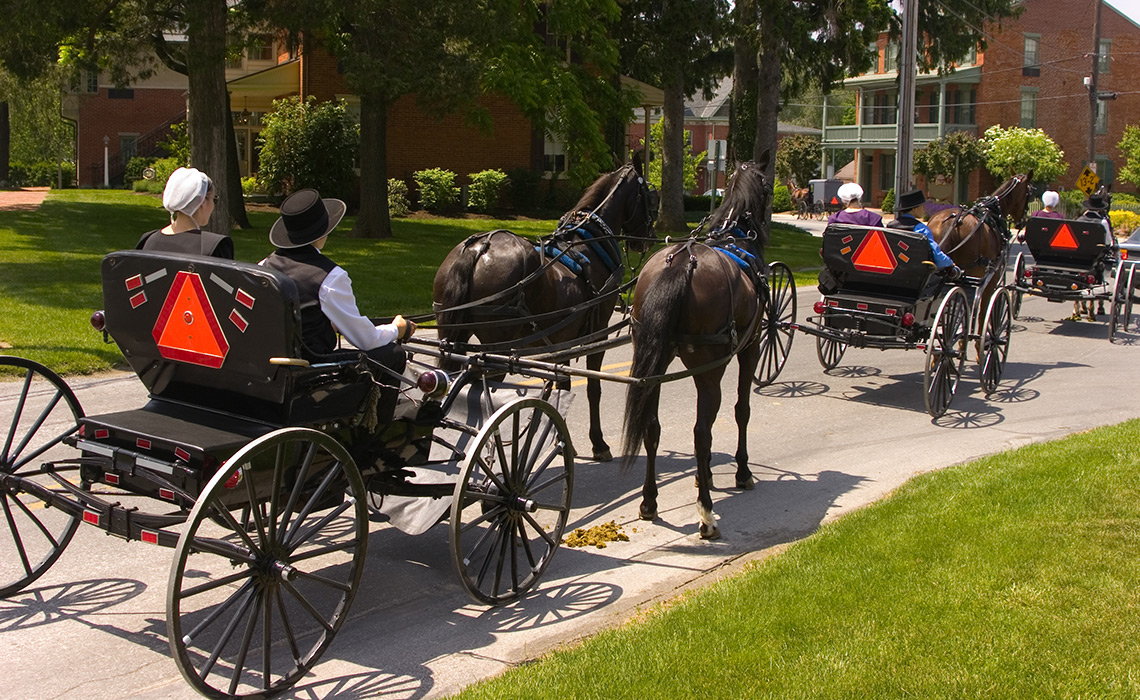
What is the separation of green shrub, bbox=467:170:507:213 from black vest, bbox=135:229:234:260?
29.1 m

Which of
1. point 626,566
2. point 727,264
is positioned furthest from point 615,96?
point 626,566

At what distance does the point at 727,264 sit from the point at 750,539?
1941mm

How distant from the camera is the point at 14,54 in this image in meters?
22.7

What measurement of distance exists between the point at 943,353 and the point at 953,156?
4922 centimetres

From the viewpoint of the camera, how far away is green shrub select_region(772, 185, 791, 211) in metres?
61.2

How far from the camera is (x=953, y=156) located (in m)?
56.1

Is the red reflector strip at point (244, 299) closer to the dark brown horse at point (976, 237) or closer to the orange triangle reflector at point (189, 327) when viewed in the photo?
the orange triangle reflector at point (189, 327)

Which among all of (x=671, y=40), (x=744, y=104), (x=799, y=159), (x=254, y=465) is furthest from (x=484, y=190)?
(x=799, y=159)

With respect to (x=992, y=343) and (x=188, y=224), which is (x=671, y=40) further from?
(x=188, y=224)

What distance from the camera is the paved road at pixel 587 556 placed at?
16.3 ft

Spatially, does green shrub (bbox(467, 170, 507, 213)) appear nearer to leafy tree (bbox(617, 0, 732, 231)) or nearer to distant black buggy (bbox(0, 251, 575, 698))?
leafy tree (bbox(617, 0, 732, 231))

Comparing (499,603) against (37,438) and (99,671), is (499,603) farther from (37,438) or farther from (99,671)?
(37,438)

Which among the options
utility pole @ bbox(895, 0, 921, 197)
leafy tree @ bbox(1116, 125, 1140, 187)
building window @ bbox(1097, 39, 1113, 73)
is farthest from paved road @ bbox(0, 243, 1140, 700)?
building window @ bbox(1097, 39, 1113, 73)

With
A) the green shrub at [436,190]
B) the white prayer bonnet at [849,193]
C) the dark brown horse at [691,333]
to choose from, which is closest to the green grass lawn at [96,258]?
the green shrub at [436,190]
